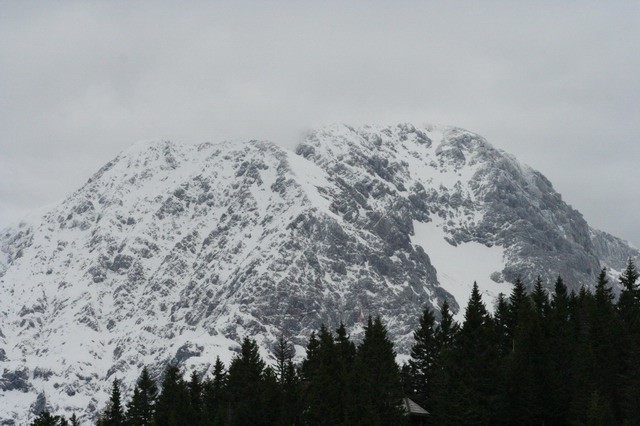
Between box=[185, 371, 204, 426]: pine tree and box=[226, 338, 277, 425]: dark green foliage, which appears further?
box=[185, 371, 204, 426]: pine tree

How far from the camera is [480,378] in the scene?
97.3m

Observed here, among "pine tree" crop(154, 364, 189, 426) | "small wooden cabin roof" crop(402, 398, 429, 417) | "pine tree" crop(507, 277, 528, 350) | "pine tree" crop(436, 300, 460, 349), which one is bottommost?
"small wooden cabin roof" crop(402, 398, 429, 417)

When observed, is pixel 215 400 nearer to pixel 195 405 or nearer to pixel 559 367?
pixel 195 405

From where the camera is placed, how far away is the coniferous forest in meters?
95.3

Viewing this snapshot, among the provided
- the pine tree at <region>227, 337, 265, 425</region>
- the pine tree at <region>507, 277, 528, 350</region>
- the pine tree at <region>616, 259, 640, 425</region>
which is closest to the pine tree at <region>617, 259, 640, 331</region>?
the pine tree at <region>616, 259, 640, 425</region>

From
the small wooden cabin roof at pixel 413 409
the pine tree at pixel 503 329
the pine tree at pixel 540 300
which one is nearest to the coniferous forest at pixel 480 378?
the pine tree at pixel 503 329

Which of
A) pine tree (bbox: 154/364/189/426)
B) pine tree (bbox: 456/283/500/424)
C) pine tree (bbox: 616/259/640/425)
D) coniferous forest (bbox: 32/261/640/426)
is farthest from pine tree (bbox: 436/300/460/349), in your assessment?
pine tree (bbox: 154/364/189/426)

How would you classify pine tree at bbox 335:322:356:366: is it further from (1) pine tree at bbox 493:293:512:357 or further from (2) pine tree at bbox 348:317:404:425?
(1) pine tree at bbox 493:293:512:357

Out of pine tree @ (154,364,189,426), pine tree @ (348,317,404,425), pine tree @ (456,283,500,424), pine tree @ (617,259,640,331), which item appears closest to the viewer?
pine tree @ (456,283,500,424)

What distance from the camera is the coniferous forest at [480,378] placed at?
95.3 m

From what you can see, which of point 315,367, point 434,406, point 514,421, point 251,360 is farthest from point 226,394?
point 514,421

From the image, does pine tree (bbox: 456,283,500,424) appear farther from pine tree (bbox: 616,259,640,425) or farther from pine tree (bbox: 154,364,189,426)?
pine tree (bbox: 154,364,189,426)

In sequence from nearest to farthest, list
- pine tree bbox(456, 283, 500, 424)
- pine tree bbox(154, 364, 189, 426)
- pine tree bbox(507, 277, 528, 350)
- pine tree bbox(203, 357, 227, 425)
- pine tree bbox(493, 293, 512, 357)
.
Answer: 1. pine tree bbox(456, 283, 500, 424)
2. pine tree bbox(203, 357, 227, 425)
3. pine tree bbox(493, 293, 512, 357)
4. pine tree bbox(507, 277, 528, 350)
5. pine tree bbox(154, 364, 189, 426)

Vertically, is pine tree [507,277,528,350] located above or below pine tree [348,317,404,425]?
above
